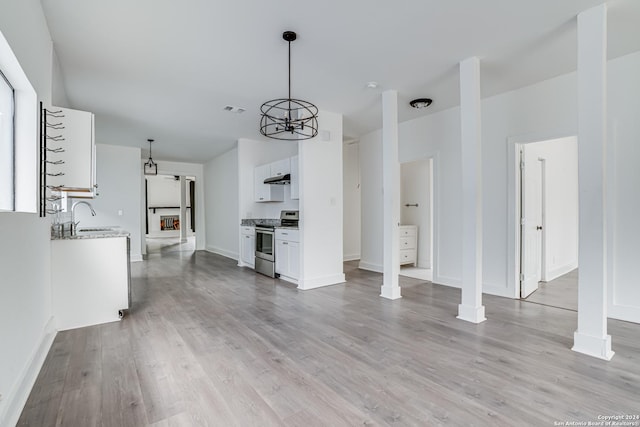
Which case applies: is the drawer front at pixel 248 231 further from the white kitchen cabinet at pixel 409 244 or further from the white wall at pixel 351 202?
the white kitchen cabinet at pixel 409 244

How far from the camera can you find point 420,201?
6438 millimetres

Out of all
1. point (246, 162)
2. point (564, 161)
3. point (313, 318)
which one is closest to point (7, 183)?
point (313, 318)

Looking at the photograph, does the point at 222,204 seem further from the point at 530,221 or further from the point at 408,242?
the point at 530,221

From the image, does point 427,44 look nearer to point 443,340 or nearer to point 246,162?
point 443,340

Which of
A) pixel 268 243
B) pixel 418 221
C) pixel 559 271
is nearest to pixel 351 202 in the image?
pixel 418 221

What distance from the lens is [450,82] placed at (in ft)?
12.4

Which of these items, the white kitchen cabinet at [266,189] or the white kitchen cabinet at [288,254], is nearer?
the white kitchen cabinet at [288,254]

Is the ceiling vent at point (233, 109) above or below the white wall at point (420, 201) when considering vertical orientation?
above

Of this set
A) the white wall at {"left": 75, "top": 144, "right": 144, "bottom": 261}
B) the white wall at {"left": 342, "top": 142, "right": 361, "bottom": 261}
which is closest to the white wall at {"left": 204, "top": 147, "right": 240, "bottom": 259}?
the white wall at {"left": 75, "top": 144, "right": 144, "bottom": 261}

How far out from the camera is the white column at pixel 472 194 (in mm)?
3217

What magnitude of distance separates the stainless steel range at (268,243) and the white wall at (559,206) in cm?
375

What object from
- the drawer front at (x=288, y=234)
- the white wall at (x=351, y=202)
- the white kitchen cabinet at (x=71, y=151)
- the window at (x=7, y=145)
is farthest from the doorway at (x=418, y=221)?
the window at (x=7, y=145)

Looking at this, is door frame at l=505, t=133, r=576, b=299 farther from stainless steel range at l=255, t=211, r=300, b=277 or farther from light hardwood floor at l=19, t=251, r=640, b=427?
stainless steel range at l=255, t=211, r=300, b=277

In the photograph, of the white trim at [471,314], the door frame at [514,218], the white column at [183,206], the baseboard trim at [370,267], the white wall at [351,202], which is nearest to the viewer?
the white trim at [471,314]
